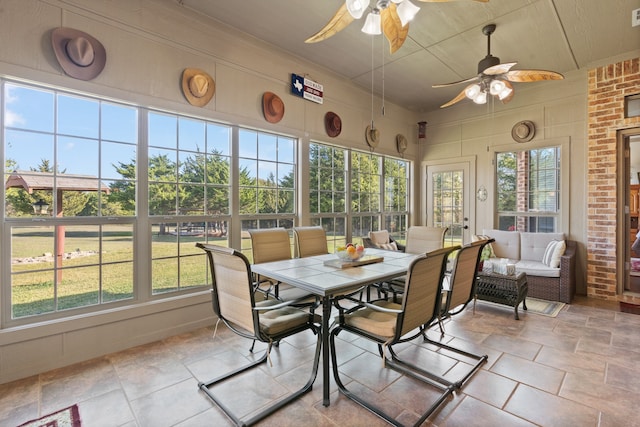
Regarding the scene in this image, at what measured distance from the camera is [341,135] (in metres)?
4.54

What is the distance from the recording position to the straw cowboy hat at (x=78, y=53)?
7.55 ft

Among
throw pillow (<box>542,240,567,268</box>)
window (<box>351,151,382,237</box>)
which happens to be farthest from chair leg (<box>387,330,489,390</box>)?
window (<box>351,151,382,237</box>)

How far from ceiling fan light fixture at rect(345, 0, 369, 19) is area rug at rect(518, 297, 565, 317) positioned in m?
3.66

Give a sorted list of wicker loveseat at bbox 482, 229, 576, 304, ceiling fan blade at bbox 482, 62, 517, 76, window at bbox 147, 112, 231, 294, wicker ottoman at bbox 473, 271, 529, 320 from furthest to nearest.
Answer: wicker loveseat at bbox 482, 229, 576, 304, wicker ottoman at bbox 473, 271, 529, 320, window at bbox 147, 112, 231, 294, ceiling fan blade at bbox 482, 62, 517, 76

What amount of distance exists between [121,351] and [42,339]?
0.56 meters

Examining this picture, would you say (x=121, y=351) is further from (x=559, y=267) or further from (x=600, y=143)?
(x=600, y=143)

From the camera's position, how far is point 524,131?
470cm

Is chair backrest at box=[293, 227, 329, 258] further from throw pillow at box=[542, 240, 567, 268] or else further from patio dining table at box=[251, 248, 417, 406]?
throw pillow at box=[542, 240, 567, 268]

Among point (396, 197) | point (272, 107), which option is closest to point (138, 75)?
point (272, 107)

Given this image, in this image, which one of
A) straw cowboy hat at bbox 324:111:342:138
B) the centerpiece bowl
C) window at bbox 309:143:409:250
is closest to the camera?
the centerpiece bowl

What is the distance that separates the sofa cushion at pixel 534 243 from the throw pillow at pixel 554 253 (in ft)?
0.37

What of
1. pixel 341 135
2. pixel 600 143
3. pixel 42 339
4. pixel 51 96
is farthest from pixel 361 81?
pixel 42 339

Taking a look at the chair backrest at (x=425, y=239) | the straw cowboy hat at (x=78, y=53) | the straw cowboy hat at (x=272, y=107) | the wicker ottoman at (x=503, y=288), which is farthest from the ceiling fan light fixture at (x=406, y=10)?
the wicker ottoman at (x=503, y=288)

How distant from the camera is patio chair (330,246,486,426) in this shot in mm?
1751
